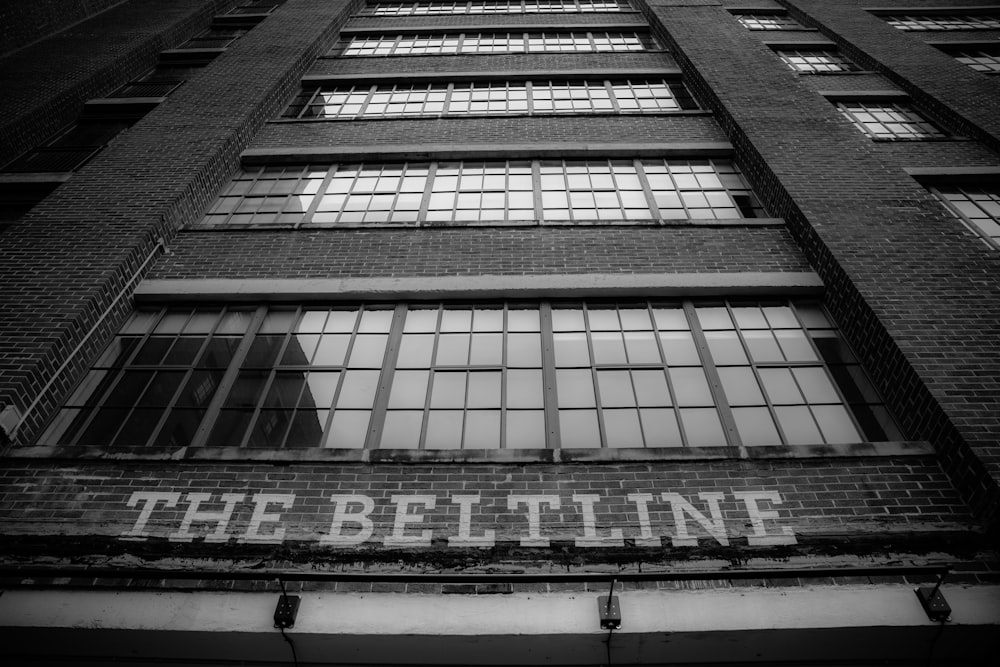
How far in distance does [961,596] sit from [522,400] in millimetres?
3632

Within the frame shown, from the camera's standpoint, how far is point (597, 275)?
648 cm

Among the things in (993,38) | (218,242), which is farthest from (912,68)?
(218,242)

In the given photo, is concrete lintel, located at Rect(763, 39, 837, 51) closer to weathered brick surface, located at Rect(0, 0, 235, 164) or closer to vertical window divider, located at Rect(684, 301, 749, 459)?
vertical window divider, located at Rect(684, 301, 749, 459)

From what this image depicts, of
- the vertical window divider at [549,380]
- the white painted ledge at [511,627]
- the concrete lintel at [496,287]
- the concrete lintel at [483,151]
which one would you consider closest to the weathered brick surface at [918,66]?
the concrete lintel at [483,151]

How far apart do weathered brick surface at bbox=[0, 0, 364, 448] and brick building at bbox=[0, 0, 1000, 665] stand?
1.8 inches

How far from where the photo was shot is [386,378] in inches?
222

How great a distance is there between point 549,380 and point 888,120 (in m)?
9.67

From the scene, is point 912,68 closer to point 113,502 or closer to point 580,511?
point 580,511

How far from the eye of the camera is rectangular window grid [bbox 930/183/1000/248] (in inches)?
295

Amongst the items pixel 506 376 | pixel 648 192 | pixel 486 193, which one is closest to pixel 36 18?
pixel 486 193

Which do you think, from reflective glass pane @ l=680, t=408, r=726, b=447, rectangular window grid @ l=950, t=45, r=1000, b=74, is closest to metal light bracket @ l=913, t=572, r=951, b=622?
reflective glass pane @ l=680, t=408, r=726, b=447

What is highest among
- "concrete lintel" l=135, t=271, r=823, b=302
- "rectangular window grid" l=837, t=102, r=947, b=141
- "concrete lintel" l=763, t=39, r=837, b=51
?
"concrete lintel" l=763, t=39, r=837, b=51

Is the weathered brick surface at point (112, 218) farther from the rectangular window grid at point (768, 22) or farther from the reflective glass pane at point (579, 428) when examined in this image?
the rectangular window grid at point (768, 22)

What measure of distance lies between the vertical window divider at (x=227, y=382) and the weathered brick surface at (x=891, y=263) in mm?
6270
